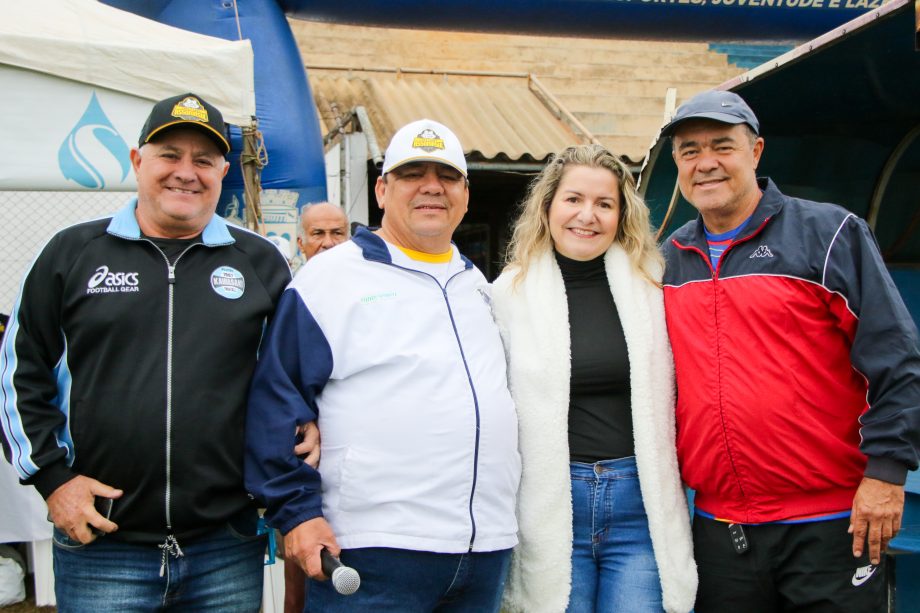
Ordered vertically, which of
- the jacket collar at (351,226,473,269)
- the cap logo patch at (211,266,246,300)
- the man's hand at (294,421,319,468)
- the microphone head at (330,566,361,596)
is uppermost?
the jacket collar at (351,226,473,269)

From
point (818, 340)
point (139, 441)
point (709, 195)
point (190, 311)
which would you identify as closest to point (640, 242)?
point (709, 195)

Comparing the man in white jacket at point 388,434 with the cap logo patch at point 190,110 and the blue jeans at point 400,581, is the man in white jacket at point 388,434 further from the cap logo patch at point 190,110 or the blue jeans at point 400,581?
the cap logo patch at point 190,110

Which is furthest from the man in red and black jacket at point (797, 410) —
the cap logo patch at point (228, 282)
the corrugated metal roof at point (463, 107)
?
the corrugated metal roof at point (463, 107)

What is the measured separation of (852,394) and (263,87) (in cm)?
450

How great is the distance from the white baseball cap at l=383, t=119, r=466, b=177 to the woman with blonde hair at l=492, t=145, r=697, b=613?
45 cm

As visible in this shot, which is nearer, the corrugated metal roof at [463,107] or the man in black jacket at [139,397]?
the man in black jacket at [139,397]

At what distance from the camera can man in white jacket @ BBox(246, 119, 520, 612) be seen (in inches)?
80.7

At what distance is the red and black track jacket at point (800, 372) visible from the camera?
7.13ft

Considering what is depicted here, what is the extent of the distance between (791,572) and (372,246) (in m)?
1.57

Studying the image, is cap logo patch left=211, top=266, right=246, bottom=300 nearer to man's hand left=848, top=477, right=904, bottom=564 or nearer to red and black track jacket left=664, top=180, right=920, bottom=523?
red and black track jacket left=664, top=180, right=920, bottom=523

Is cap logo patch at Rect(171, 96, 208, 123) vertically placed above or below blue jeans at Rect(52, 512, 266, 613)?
above

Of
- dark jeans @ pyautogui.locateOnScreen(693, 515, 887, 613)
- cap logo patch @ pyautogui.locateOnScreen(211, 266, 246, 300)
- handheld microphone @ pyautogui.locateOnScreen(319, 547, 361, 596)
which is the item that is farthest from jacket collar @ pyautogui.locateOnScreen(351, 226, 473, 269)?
dark jeans @ pyautogui.locateOnScreen(693, 515, 887, 613)

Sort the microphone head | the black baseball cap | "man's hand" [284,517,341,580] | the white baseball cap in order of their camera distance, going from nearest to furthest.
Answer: the microphone head, "man's hand" [284,517,341,580], the black baseball cap, the white baseball cap

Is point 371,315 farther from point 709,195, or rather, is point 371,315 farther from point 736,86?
point 736,86
